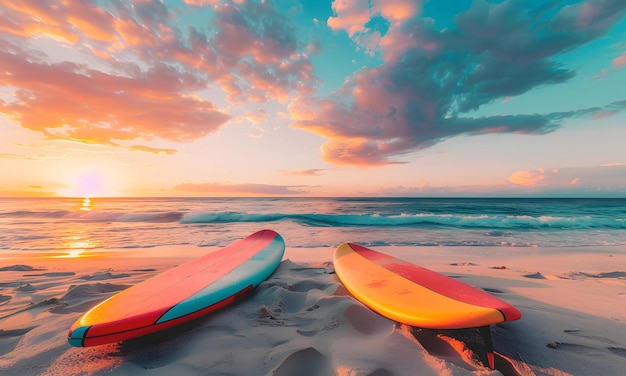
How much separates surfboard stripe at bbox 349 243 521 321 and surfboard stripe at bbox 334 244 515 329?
0.04m

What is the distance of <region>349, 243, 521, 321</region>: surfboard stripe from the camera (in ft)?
5.02

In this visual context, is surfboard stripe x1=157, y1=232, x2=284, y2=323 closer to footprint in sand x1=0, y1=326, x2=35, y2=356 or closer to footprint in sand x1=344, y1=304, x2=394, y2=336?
footprint in sand x1=0, y1=326, x2=35, y2=356

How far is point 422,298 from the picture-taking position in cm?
194

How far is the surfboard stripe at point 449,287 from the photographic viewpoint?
5.02ft

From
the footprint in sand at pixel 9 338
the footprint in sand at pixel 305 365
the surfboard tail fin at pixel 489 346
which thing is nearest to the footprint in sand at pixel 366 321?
the footprint in sand at pixel 305 365

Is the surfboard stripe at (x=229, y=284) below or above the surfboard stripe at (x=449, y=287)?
below

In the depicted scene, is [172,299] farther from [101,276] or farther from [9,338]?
[101,276]

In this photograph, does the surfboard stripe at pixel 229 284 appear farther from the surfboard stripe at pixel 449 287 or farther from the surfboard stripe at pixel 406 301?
the surfboard stripe at pixel 449 287

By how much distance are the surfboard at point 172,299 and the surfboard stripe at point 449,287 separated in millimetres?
1532

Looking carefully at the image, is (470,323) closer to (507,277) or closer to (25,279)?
(507,277)

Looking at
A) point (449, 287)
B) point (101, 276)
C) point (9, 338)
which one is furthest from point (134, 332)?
point (101, 276)

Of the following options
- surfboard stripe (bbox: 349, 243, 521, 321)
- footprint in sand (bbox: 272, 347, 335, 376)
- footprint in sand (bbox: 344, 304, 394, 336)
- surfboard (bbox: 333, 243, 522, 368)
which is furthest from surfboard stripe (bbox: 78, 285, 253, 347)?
surfboard stripe (bbox: 349, 243, 521, 321)

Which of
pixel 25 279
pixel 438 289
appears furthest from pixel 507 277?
pixel 25 279

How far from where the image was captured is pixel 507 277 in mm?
3559
